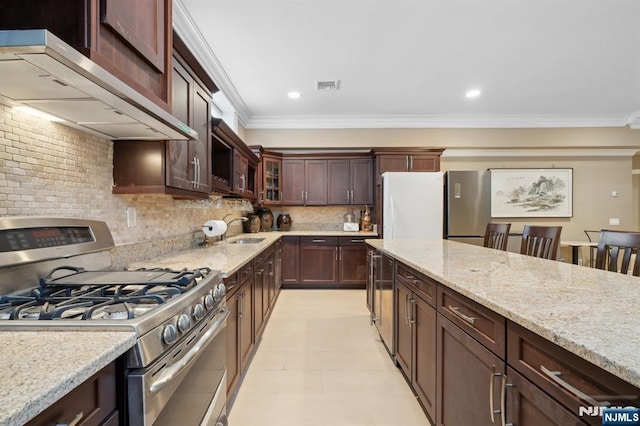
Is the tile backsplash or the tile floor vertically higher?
the tile backsplash

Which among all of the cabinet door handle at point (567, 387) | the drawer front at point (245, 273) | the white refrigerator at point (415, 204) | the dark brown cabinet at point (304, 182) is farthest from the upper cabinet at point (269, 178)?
the cabinet door handle at point (567, 387)

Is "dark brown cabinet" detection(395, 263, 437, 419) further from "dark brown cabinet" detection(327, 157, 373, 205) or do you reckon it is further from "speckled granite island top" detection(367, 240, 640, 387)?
"dark brown cabinet" detection(327, 157, 373, 205)

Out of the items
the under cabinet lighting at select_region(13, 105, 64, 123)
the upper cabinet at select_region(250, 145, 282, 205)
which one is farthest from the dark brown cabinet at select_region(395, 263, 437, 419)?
the upper cabinet at select_region(250, 145, 282, 205)

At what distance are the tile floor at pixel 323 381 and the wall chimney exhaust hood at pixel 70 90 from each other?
1.72 metres

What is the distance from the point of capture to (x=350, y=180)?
4.82m

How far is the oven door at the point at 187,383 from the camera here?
30.8 inches

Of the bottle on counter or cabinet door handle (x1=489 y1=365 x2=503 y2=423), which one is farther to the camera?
the bottle on counter

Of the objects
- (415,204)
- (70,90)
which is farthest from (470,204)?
(70,90)

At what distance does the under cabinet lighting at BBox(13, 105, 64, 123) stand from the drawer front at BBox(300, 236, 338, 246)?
11.4 ft

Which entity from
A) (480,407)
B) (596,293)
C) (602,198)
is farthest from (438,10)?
Answer: (602,198)

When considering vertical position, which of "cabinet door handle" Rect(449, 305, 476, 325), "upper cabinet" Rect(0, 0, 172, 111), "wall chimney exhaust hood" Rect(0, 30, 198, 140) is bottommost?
"cabinet door handle" Rect(449, 305, 476, 325)

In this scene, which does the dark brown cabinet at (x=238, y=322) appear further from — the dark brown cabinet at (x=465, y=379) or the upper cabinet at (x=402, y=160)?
the upper cabinet at (x=402, y=160)

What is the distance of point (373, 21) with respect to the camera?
2.44 m

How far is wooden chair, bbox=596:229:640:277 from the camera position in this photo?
142cm
